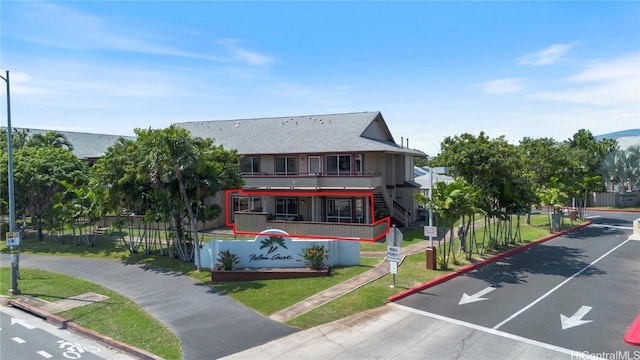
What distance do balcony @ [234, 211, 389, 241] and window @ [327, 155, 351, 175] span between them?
4.54 m

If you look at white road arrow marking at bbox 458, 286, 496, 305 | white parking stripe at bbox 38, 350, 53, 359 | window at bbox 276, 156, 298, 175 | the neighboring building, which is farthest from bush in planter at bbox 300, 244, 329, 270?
the neighboring building

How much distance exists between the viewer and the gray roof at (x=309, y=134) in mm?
29359

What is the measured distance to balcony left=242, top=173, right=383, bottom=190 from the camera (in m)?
27.0

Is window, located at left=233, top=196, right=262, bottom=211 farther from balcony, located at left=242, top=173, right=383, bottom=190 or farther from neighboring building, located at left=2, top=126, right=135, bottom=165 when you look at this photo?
neighboring building, located at left=2, top=126, right=135, bottom=165

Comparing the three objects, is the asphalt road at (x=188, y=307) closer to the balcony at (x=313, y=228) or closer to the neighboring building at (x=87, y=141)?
the balcony at (x=313, y=228)

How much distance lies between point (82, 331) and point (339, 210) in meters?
19.8

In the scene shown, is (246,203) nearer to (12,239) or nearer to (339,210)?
(339,210)

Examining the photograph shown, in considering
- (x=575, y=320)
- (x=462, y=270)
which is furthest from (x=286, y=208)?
(x=575, y=320)

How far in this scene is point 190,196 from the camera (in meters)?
21.7

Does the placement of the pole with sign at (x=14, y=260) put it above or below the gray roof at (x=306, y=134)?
below

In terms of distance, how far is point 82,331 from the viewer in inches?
519

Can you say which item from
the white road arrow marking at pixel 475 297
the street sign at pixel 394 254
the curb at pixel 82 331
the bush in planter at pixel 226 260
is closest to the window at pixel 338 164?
the bush in planter at pixel 226 260

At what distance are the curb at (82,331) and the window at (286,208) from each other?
1818cm

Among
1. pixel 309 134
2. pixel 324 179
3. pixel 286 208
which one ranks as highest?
pixel 309 134
